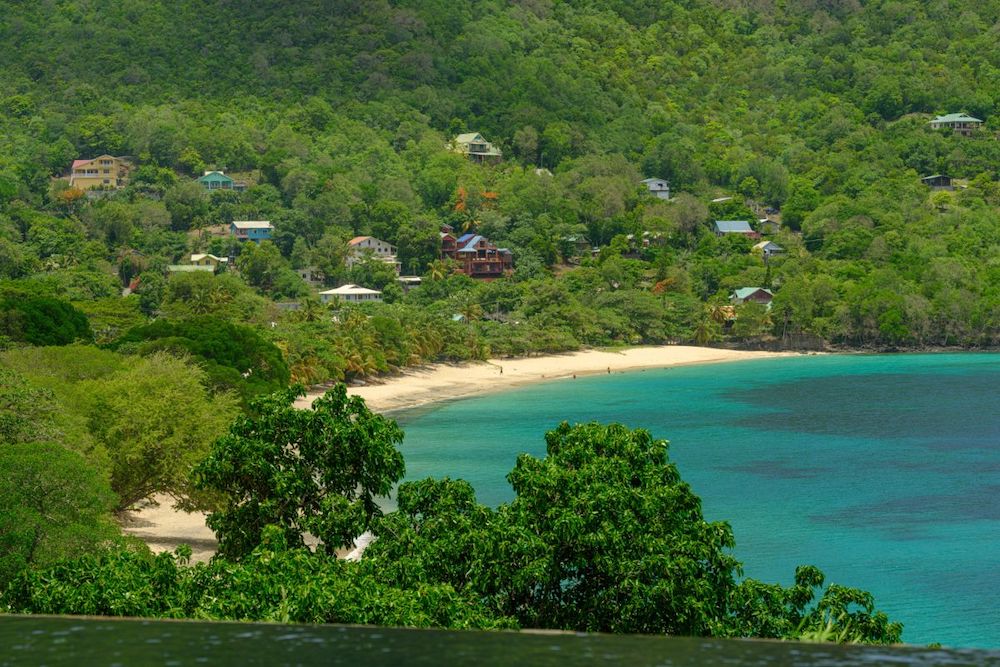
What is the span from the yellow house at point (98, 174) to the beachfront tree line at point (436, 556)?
127m

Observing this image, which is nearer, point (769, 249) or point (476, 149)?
point (769, 249)

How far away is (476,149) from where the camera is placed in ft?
561

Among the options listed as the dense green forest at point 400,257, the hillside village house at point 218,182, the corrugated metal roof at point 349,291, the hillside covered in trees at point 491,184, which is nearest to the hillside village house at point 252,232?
the hillside covered in trees at point 491,184

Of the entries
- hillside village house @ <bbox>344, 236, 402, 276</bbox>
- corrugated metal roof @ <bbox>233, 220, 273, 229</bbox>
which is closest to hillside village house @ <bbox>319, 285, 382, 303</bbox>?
hillside village house @ <bbox>344, 236, 402, 276</bbox>

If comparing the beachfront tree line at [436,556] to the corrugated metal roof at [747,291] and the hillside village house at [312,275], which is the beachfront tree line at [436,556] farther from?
the hillside village house at [312,275]

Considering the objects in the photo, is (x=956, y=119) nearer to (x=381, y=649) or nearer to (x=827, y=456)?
(x=827, y=456)

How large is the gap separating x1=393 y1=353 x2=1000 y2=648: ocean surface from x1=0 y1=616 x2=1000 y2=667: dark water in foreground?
18.5m

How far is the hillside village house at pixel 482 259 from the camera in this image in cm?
12438

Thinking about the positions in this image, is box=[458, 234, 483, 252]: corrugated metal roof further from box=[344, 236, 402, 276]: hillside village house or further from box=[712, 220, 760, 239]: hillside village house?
box=[712, 220, 760, 239]: hillside village house

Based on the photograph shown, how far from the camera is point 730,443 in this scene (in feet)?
199

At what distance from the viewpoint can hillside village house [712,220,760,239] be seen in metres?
136

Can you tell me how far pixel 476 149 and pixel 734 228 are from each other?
44919 millimetres

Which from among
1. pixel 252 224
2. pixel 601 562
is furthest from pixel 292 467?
pixel 252 224

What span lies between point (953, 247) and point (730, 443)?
222 feet
